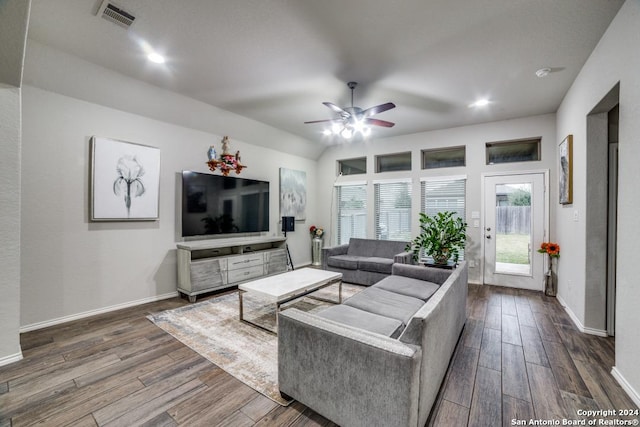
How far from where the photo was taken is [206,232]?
14.0 ft

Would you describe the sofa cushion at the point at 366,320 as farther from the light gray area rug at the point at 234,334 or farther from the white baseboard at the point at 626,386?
the white baseboard at the point at 626,386

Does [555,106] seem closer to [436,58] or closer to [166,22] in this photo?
[436,58]

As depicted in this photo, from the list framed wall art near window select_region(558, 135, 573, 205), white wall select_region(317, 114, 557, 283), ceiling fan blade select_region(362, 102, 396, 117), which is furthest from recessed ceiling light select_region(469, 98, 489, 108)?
ceiling fan blade select_region(362, 102, 396, 117)

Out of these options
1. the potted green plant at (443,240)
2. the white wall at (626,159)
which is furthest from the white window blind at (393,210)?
the white wall at (626,159)

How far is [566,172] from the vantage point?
134 inches

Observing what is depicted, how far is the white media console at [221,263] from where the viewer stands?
3.76 metres

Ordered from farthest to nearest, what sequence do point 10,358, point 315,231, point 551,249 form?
1. point 315,231
2. point 551,249
3. point 10,358

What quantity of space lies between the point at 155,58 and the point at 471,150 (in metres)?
5.07

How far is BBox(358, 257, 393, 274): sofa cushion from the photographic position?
4.38m

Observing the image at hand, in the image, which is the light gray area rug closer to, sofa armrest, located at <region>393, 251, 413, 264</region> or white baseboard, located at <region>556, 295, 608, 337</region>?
sofa armrest, located at <region>393, 251, 413, 264</region>

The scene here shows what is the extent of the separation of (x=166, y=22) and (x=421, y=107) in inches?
135

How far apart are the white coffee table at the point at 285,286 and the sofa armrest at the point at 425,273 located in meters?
0.83

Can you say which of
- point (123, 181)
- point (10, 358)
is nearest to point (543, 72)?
point (123, 181)

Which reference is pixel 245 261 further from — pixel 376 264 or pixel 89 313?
pixel 376 264
